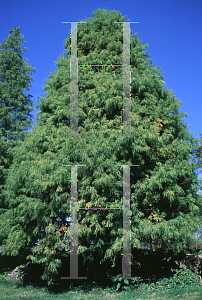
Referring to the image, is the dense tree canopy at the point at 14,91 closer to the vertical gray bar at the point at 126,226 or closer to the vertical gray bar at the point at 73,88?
the vertical gray bar at the point at 73,88

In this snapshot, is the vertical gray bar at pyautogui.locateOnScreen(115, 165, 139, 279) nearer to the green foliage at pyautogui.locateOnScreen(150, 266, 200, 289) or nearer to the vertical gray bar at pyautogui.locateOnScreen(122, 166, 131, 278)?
the vertical gray bar at pyautogui.locateOnScreen(122, 166, 131, 278)

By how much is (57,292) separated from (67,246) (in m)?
1.60

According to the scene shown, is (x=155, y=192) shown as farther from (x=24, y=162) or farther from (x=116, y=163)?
(x=24, y=162)

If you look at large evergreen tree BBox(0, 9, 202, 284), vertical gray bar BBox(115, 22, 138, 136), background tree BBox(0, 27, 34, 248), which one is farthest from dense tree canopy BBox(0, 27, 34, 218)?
vertical gray bar BBox(115, 22, 138, 136)

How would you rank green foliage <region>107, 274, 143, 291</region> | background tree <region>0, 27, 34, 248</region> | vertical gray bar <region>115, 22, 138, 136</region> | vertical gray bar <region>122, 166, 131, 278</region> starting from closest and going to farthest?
vertical gray bar <region>122, 166, 131, 278</region> → green foliage <region>107, 274, 143, 291</region> → vertical gray bar <region>115, 22, 138, 136</region> → background tree <region>0, 27, 34, 248</region>

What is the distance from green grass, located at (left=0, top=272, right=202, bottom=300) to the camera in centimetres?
632

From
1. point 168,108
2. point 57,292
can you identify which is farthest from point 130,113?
point 57,292

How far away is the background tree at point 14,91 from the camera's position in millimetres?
10883

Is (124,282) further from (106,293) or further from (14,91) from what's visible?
(14,91)

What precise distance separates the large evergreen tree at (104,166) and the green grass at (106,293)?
2.15ft

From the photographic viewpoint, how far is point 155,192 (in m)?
6.83

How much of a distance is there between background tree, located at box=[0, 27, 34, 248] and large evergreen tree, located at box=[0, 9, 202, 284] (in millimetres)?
3290

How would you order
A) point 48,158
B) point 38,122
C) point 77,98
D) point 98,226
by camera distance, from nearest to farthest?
point 98,226 < point 48,158 < point 77,98 < point 38,122

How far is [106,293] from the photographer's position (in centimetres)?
669
